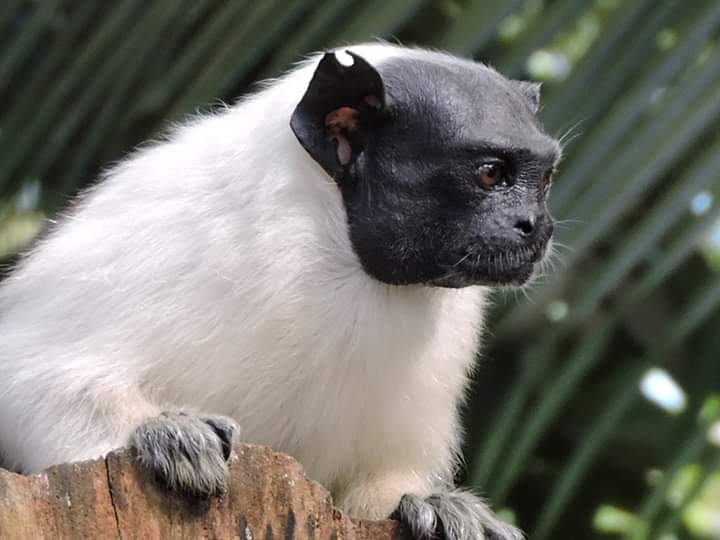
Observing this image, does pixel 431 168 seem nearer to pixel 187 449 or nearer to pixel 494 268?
pixel 494 268

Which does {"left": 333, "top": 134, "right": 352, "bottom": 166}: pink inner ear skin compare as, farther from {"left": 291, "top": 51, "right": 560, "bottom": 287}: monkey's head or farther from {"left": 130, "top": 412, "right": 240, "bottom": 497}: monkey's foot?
{"left": 130, "top": 412, "right": 240, "bottom": 497}: monkey's foot

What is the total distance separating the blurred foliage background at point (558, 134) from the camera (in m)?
4.17

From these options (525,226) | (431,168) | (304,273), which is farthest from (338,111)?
(525,226)

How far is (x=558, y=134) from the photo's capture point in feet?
14.3

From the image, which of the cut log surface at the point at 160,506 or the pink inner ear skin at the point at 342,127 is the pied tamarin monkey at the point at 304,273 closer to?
the pink inner ear skin at the point at 342,127

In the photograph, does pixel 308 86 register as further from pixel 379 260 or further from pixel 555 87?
pixel 555 87

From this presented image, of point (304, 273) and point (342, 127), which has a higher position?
point (342, 127)

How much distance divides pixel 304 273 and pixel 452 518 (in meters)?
0.69

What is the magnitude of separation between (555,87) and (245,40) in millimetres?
958

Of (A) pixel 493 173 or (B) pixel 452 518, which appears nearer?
(B) pixel 452 518

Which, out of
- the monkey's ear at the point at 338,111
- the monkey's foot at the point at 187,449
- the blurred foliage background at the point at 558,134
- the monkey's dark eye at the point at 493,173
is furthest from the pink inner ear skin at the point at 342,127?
the monkey's foot at the point at 187,449

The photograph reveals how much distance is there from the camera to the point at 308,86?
3.82 m

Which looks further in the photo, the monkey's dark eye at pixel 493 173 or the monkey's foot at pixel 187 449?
the monkey's dark eye at pixel 493 173

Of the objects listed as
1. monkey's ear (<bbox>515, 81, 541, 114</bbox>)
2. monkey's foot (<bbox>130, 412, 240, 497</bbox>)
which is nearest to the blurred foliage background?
monkey's ear (<bbox>515, 81, 541, 114</bbox>)
